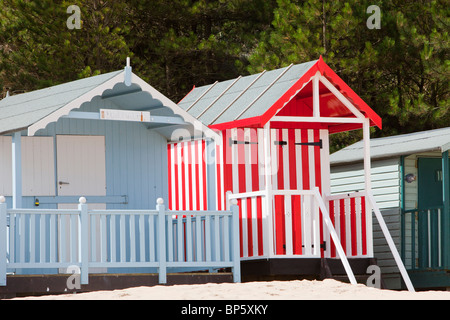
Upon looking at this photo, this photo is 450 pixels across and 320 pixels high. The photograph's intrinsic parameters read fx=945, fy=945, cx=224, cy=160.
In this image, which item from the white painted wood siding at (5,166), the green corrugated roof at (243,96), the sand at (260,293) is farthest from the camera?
the green corrugated roof at (243,96)

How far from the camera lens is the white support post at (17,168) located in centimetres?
1352

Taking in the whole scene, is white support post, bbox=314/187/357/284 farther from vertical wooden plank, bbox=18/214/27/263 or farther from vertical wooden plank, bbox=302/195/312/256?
vertical wooden plank, bbox=18/214/27/263

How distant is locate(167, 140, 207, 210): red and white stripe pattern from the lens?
15.6m

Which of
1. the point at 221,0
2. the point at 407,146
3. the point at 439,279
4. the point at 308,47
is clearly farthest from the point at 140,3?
the point at 439,279

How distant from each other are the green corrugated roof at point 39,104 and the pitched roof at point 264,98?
2121 mm

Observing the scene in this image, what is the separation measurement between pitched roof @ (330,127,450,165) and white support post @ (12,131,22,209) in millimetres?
7020

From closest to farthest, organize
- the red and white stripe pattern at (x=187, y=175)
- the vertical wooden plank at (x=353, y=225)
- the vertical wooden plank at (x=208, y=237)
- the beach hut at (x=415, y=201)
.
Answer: the vertical wooden plank at (x=208, y=237)
the vertical wooden plank at (x=353, y=225)
the red and white stripe pattern at (x=187, y=175)
the beach hut at (x=415, y=201)

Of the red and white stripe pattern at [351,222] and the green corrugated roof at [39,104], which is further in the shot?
the red and white stripe pattern at [351,222]

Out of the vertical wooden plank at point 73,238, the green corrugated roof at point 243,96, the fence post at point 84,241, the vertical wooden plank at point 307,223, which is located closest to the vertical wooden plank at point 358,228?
the vertical wooden plank at point 307,223

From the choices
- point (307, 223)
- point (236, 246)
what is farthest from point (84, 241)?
point (307, 223)

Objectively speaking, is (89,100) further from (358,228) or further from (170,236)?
(358,228)

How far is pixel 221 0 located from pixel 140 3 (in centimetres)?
236

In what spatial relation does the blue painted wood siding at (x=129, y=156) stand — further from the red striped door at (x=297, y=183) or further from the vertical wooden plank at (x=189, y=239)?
the red striped door at (x=297, y=183)

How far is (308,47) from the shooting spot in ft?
78.9
